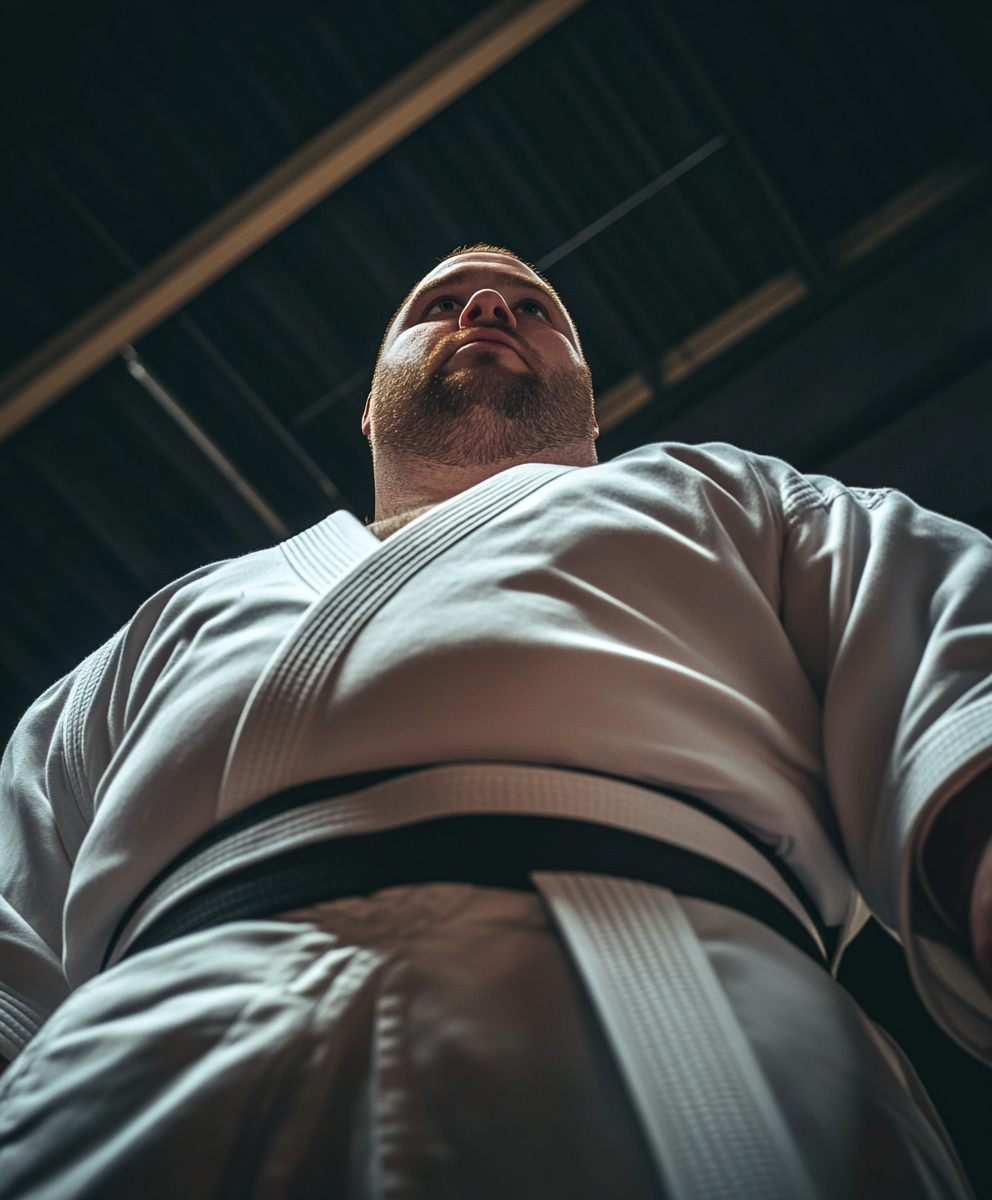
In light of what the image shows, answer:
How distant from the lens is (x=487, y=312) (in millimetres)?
1832

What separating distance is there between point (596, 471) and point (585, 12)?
7.78 ft

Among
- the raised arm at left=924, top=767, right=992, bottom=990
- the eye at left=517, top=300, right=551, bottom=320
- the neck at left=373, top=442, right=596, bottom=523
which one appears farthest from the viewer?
the eye at left=517, top=300, right=551, bottom=320

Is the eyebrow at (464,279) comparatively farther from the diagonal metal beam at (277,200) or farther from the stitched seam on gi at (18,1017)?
the stitched seam on gi at (18,1017)

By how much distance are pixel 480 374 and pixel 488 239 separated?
6.00ft

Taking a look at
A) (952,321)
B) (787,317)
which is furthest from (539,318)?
(952,321)

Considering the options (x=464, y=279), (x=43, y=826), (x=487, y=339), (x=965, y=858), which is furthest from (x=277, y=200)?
(x=965, y=858)

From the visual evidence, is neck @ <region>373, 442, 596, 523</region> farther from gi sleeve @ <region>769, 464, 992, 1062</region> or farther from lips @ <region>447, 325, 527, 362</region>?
gi sleeve @ <region>769, 464, 992, 1062</region>

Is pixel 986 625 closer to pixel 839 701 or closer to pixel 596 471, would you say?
pixel 839 701

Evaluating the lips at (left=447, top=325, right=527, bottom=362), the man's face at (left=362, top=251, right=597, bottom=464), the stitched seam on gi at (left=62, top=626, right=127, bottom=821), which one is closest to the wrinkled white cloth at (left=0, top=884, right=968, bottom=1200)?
the stitched seam on gi at (left=62, top=626, right=127, bottom=821)

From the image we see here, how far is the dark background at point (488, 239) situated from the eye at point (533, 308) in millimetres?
1315

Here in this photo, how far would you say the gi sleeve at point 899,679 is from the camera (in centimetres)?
79

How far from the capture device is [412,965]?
27.5 inches

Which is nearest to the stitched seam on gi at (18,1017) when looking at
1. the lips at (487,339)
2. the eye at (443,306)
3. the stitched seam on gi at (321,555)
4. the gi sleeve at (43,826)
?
the gi sleeve at (43,826)

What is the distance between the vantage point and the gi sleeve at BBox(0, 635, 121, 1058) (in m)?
1.07
